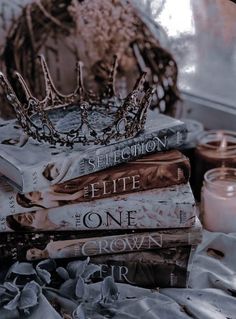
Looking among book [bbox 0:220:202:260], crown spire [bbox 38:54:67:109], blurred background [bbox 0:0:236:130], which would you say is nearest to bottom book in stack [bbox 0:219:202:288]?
book [bbox 0:220:202:260]

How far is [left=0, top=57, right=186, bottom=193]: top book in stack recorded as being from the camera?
2.19ft

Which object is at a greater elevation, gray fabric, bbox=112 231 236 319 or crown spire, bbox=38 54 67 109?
crown spire, bbox=38 54 67 109

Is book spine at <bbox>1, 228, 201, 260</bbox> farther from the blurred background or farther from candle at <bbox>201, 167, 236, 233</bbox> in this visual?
the blurred background

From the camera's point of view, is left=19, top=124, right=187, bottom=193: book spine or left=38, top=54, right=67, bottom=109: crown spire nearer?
left=19, top=124, right=187, bottom=193: book spine

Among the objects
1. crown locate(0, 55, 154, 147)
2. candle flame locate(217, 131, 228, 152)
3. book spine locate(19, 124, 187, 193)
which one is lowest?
candle flame locate(217, 131, 228, 152)

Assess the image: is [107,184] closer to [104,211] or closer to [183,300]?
[104,211]

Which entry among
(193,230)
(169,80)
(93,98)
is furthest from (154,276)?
(169,80)

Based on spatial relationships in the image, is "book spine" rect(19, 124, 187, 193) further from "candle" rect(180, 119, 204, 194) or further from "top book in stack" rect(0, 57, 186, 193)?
"candle" rect(180, 119, 204, 194)

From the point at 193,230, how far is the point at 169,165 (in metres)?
0.08

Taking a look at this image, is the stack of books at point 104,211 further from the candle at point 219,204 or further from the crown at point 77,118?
the candle at point 219,204

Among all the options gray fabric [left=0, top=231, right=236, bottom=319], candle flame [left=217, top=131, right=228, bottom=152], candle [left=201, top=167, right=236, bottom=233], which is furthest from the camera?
candle flame [left=217, top=131, right=228, bottom=152]

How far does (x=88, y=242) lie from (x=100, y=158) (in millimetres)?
102

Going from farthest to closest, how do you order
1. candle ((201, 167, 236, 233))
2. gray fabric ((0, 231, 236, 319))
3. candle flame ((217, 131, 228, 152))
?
candle flame ((217, 131, 228, 152)) < candle ((201, 167, 236, 233)) < gray fabric ((0, 231, 236, 319))

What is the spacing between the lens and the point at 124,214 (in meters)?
0.69
